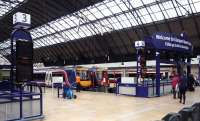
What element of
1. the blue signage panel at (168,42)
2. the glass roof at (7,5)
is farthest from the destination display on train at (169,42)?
the glass roof at (7,5)

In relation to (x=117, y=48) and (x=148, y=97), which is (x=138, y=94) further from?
(x=117, y=48)

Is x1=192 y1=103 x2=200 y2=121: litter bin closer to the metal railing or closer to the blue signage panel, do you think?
the metal railing

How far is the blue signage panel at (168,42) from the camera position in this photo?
20.5 meters

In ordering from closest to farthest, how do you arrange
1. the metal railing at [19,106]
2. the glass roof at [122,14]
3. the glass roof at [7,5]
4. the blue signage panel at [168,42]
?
the metal railing at [19,106]
the blue signage panel at [168,42]
the glass roof at [122,14]
the glass roof at [7,5]

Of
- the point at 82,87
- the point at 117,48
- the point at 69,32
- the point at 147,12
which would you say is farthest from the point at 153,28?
the point at 69,32

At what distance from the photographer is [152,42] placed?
2036cm

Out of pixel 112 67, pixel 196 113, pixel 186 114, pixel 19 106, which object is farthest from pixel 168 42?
→ pixel 112 67

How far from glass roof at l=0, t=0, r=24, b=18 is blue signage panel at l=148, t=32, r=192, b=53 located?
23.5 m

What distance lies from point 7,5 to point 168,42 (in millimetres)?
28363

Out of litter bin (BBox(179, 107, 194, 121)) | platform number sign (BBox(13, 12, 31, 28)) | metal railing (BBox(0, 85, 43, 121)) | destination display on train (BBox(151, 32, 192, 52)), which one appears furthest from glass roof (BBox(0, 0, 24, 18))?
litter bin (BBox(179, 107, 194, 121))

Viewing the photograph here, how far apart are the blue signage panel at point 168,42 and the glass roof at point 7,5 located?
23503mm

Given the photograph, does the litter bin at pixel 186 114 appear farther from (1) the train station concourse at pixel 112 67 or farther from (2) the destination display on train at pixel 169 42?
(2) the destination display on train at pixel 169 42

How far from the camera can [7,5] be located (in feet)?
140

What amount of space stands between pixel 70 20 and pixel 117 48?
8324 millimetres
